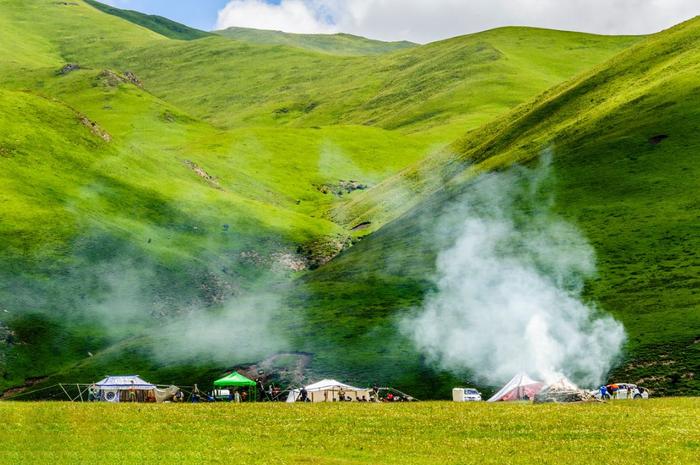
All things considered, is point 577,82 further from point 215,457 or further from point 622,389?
point 215,457

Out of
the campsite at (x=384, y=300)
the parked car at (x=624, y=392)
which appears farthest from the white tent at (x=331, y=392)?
the parked car at (x=624, y=392)

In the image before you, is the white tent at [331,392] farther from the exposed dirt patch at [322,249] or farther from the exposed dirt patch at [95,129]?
the exposed dirt patch at [95,129]

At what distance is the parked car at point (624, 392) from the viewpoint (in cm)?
7431

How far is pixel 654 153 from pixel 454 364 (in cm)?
5966

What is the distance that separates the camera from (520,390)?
80.9 metres

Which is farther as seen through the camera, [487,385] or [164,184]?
[164,184]

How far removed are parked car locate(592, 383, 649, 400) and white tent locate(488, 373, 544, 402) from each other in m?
6.00

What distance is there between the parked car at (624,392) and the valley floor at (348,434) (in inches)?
460

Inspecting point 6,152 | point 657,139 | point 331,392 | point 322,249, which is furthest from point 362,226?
point 331,392

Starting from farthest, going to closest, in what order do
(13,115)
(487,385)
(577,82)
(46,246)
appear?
(577,82) → (13,115) → (46,246) → (487,385)

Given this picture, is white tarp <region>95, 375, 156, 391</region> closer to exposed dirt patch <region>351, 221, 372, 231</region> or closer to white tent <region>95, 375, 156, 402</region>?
white tent <region>95, 375, 156, 402</region>

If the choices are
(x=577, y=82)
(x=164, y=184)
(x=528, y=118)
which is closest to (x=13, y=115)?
(x=164, y=184)

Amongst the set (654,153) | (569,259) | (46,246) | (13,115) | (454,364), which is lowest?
(454,364)

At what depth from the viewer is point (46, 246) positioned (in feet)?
449
